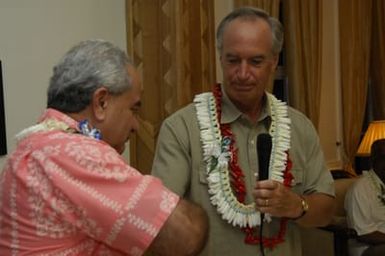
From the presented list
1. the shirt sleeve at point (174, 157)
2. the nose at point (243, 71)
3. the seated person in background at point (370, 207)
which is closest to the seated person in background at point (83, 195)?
the shirt sleeve at point (174, 157)

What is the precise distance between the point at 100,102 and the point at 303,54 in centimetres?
371

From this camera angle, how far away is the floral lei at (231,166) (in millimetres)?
1708

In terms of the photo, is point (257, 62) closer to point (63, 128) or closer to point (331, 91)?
point (63, 128)

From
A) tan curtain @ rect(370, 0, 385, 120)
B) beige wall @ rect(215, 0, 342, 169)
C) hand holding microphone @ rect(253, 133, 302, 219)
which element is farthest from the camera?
tan curtain @ rect(370, 0, 385, 120)

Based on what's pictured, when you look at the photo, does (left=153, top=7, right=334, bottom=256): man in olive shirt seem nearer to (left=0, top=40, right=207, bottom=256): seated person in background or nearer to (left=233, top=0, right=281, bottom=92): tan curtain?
(left=0, top=40, right=207, bottom=256): seated person in background

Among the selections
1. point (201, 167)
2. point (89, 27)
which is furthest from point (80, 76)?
point (89, 27)

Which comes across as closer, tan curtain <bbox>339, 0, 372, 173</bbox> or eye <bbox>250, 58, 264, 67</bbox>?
eye <bbox>250, 58, 264, 67</bbox>

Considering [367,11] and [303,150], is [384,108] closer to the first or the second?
[367,11]

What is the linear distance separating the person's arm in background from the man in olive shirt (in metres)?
0.52

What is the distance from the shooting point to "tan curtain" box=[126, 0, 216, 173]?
10.9 feet

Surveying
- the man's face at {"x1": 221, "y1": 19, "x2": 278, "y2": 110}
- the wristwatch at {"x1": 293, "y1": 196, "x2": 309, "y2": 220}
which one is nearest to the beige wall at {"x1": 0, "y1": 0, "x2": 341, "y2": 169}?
the man's face at {"x1": 221, "y1": 19, "x2": 278, "y2": 110}

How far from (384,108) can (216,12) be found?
2.36m

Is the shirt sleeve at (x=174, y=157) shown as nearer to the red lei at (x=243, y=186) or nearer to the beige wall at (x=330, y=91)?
the red lei at (x=243, y=186)

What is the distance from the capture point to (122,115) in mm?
1247
